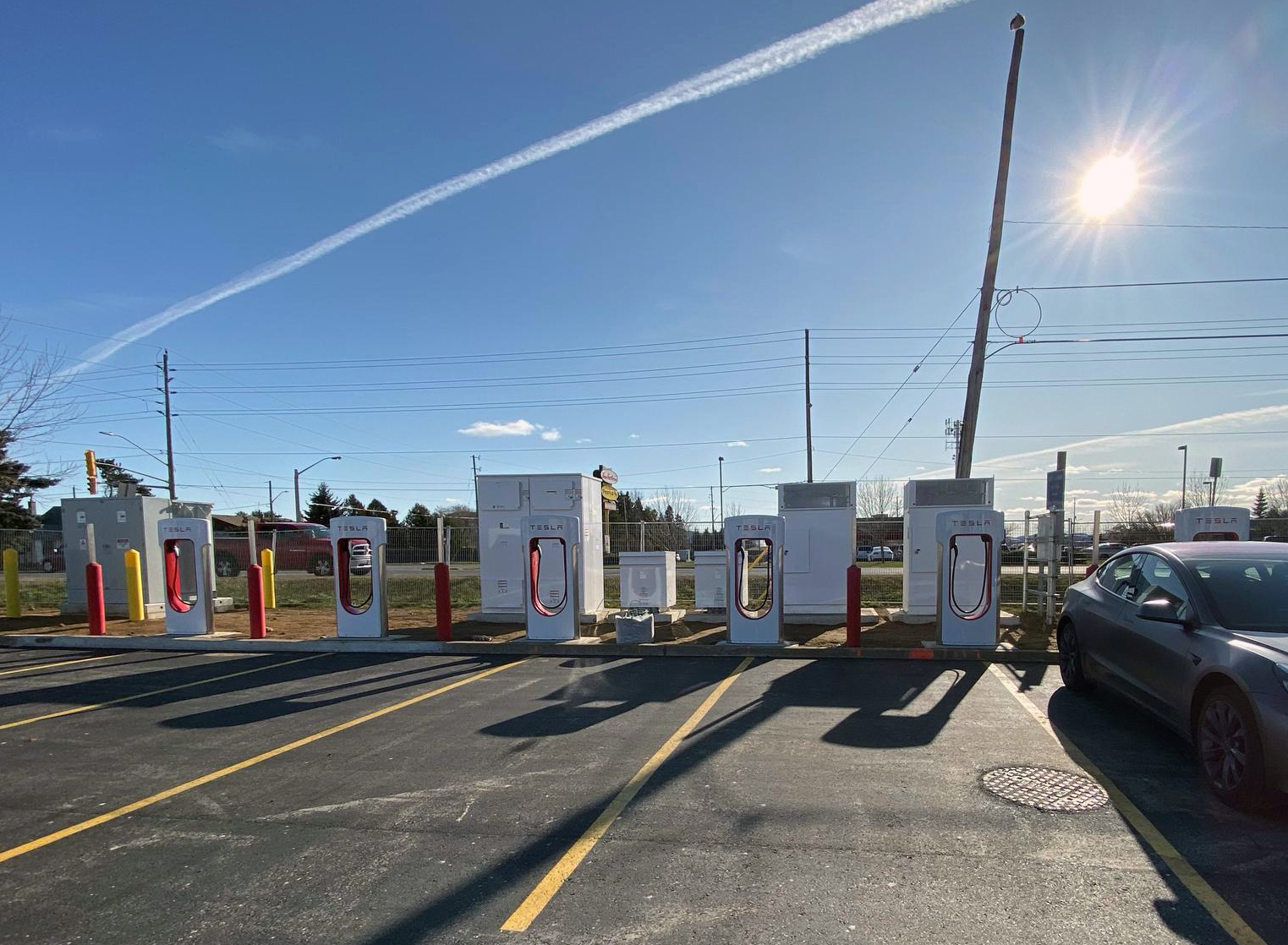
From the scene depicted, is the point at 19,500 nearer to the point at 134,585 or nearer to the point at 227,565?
the point at 227,565

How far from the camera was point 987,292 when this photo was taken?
13.1 meters

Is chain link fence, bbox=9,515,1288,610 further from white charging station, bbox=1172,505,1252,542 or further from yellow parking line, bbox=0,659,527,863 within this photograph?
yellow parking line, bbox=0,659,527,863

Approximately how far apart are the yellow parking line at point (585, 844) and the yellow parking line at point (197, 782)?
8.97ft

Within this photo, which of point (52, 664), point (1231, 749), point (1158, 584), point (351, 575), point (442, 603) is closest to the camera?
point (1231, 749)

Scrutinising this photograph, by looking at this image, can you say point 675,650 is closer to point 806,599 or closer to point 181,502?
point 806,599

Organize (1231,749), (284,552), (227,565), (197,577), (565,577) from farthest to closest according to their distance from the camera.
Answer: (227,565)
(284,552)
(197,577)
(565,577)
(1231,749)

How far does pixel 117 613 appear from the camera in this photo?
13281 millimetres

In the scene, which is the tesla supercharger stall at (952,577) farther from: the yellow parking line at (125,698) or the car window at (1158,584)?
the yellow parking line at (125,698)

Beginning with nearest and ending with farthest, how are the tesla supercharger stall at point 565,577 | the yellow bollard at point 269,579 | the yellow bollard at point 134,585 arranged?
the tesla supercharger stall at point 565,577 → the yellow bollard at point 134,585 → the yellow bollard at point 269,579

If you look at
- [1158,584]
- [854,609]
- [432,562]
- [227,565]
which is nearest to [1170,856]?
[1158,584]

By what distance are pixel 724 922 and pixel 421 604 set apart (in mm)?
13796

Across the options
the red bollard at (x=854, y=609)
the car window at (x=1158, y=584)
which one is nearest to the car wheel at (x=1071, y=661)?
the car window at (x=1158, y=584)

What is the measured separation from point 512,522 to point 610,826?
8.63m

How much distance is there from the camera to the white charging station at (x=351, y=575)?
9.95 metres
